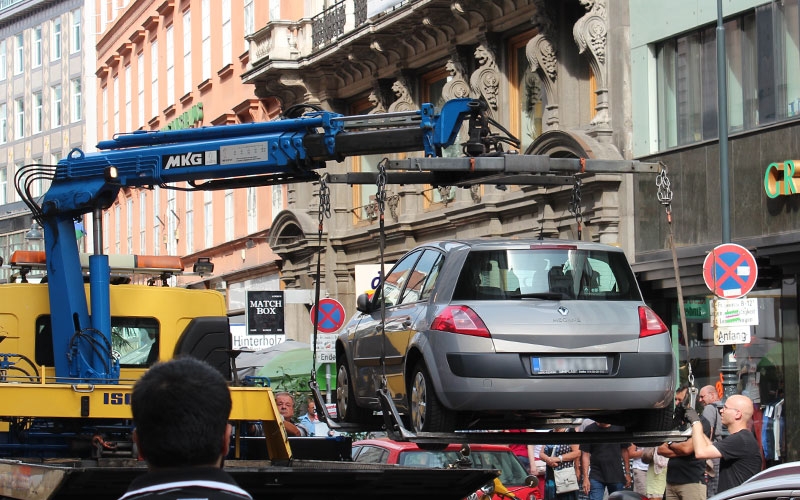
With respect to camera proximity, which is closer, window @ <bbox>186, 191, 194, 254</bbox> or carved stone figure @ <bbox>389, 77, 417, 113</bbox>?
carved stone figure @ <bbox>389, 77, 417, 113</bbox>

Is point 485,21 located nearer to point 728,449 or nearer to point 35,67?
point 728,449

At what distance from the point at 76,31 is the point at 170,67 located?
67.5 feet

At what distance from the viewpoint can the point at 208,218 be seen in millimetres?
47812

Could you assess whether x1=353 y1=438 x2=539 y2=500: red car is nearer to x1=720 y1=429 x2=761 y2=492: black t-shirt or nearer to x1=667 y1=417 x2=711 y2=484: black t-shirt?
x1=667 y1=417 x2=711 y2=484: black t-shirt

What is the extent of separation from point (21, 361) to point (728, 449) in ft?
17.6

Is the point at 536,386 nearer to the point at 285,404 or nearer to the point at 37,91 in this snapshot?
the point at 285,404

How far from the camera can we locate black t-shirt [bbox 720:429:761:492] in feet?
38.9

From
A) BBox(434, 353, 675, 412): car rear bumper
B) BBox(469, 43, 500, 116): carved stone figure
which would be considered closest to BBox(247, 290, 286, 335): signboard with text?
BBox(469, 43, 500, 116): carved stone figure

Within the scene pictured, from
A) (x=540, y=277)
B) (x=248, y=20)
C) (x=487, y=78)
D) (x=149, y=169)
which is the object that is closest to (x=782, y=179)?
(x=487, y=78)

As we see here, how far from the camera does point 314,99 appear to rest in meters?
37.7

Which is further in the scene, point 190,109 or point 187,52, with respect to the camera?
point 187,52

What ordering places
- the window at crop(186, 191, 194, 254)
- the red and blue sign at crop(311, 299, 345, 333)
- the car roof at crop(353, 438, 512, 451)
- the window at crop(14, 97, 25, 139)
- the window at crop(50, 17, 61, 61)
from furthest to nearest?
the window at crop(14, 97, 25, 139) < the window at crop(50, 17, 61, 61) < the window at crop(186, 191, 194, 254) < the red and blue sign at crop(311, 299, 345, 333) < the car roof at crop(353, 438, 512, 451)

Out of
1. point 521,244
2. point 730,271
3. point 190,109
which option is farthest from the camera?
point 190,109

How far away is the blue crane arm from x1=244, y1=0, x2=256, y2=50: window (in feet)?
99.0
